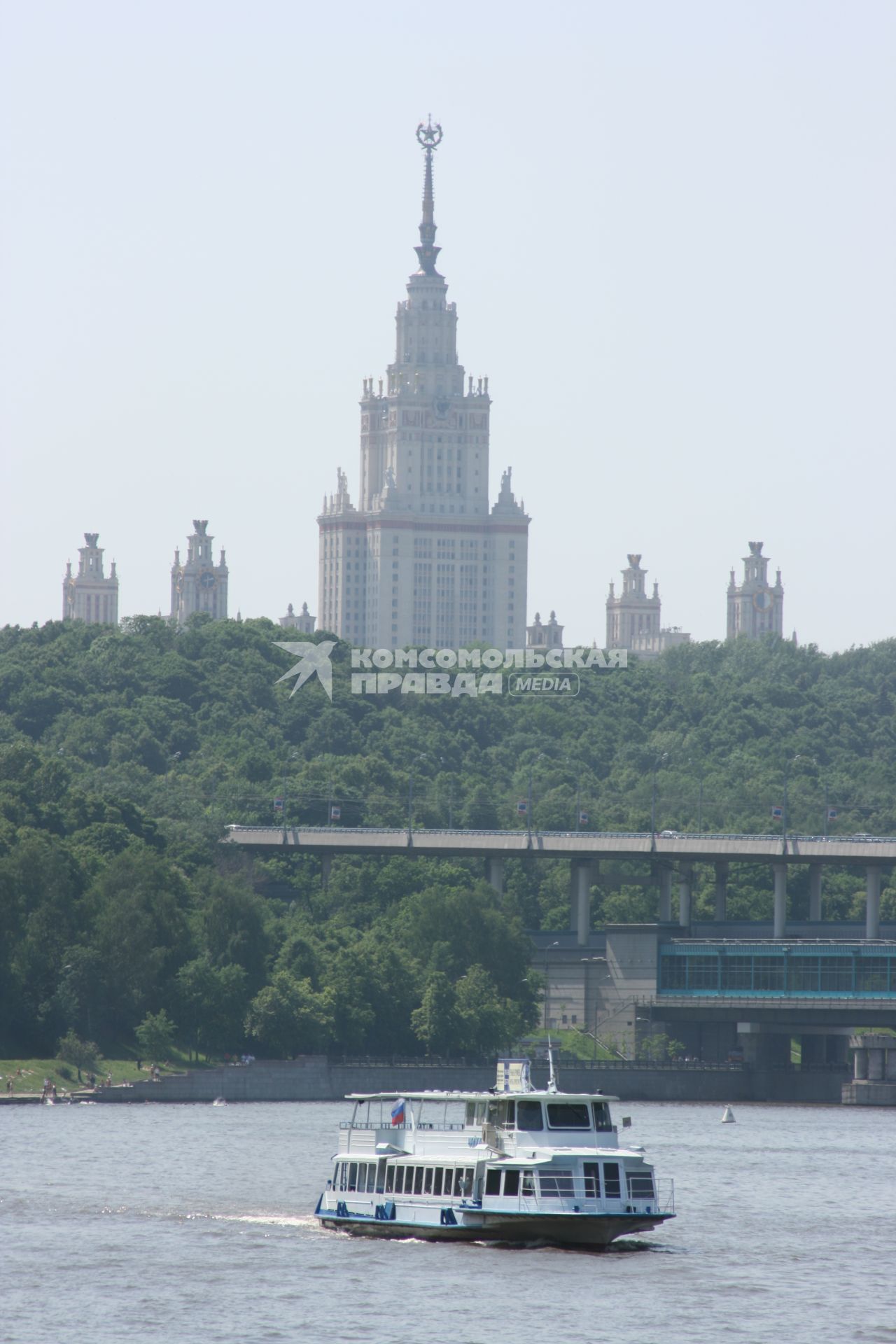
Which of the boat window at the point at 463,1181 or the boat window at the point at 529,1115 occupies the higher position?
the boat window at the point at 529,1115

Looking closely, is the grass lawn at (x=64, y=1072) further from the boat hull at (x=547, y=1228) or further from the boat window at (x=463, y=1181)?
the boat hull at (x=547, y=1228)

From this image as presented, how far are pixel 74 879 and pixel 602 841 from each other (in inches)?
2124

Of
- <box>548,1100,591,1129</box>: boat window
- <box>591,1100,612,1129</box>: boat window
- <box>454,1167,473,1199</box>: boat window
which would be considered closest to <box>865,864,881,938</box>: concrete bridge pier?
<box>591,1100,612,1129</box>: boat window

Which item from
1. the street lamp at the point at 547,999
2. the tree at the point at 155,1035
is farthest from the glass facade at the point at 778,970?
the tree at the point at 155,1035

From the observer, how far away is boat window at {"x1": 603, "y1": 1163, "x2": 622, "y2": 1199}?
7931 centimetres

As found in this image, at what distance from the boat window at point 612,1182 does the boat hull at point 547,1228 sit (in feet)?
2.09

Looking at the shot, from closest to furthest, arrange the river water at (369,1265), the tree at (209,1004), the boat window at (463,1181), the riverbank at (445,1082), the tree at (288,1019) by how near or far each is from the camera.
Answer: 1. the river water at (369,1265)
2. the boat window at (463,1181)
3. the riverbank at (445,1082)
4. the tree at (209,1004)
5. the tree at (288,1019)

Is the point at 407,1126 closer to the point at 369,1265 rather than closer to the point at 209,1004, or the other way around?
the point at 369,1265

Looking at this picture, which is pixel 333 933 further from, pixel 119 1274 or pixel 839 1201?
pixel 119 1274

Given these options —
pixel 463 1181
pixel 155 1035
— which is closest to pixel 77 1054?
pixel 155 1035

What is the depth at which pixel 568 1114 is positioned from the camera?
269ft

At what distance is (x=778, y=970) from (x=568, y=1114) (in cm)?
10150

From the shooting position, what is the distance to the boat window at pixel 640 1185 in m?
79.6

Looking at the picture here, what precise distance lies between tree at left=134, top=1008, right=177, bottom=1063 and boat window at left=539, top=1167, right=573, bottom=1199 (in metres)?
70.2
